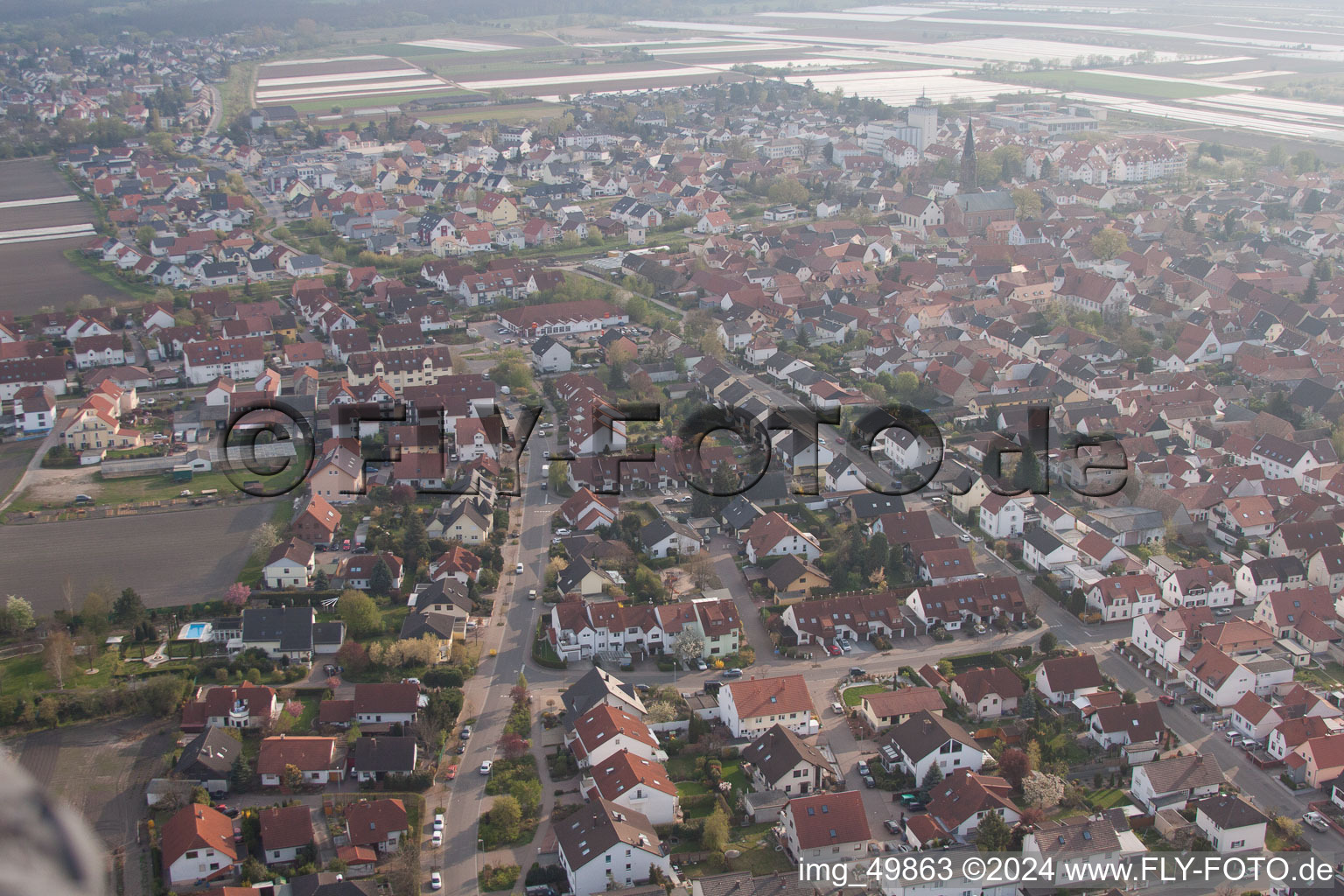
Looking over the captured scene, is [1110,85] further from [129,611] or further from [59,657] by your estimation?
[59,657]

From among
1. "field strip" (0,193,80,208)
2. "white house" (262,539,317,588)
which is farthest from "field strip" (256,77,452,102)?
"white house" (262,539,317,588)

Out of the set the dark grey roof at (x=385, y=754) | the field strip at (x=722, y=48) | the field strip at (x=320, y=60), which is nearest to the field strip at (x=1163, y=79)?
the field strip at (x=722, y=48)

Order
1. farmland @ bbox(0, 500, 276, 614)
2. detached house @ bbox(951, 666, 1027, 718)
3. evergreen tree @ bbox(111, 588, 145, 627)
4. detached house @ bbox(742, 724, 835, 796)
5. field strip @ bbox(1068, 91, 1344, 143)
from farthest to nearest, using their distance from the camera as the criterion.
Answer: field strip @ bbox(1068, 91, 1344, 143), farmland @ bbox(0, 500, 276, 614), evergreen tree @ bbox(111, 588, 145, 627), detached house @ bbox(951, 666, 1027, 718), detached house @ bbox(742, 724, 835, 796)

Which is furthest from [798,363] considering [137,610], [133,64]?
[133,64]

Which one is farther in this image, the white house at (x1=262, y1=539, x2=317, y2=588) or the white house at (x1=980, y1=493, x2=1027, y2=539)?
the white house at (x1=980, y1=493, x2=1027, y2=539)

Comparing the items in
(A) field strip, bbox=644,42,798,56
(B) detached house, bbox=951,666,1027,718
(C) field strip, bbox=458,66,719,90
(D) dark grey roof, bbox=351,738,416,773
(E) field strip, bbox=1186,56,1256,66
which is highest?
(A) field strip, bbox=644,42,798,56

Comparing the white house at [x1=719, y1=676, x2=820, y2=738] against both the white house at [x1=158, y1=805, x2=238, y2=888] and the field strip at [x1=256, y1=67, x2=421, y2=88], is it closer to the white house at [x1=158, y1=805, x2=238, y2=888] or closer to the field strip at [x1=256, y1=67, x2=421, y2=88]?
the white house at [x1=158, y1=805, x2=238, y2=888]

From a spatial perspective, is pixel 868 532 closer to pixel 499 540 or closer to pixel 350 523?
pixel 499 540
